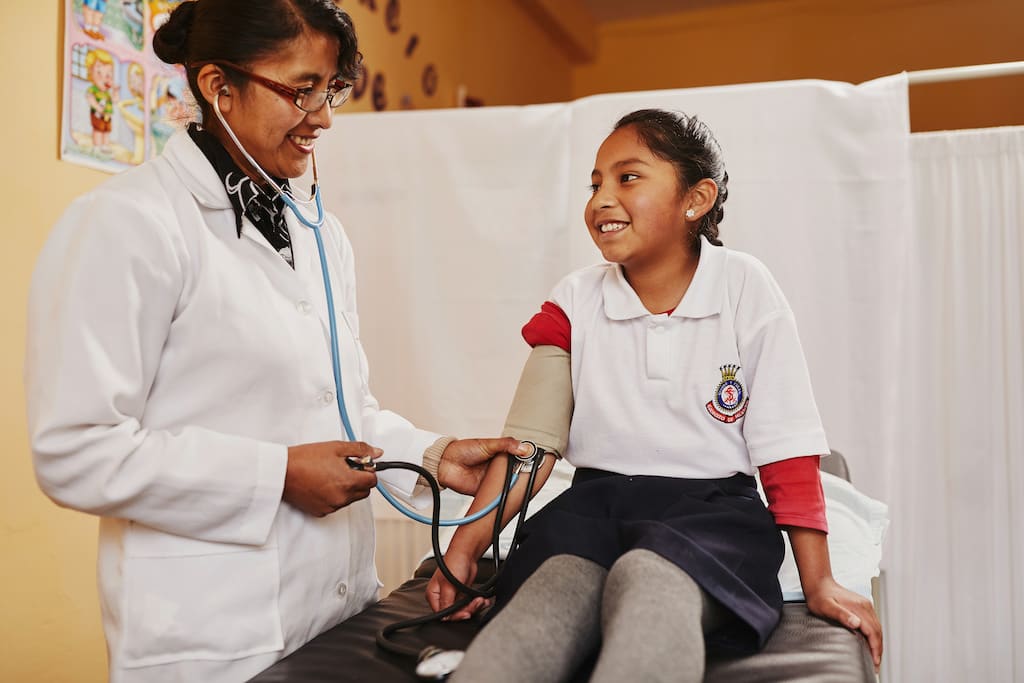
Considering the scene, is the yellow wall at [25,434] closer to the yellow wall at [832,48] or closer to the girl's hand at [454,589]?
the girl's hand at [454,589]

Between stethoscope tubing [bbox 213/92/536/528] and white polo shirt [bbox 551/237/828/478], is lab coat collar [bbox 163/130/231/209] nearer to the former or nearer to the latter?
stethoscope tubing [bbox 213/92/536/528]

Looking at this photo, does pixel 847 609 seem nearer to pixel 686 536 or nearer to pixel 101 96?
pixel 686 536

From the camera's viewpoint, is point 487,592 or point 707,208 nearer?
point 487,592

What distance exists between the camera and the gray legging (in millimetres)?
846

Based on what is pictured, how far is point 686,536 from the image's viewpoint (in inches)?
42.1

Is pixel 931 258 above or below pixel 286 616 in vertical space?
above

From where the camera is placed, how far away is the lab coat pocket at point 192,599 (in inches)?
39.0

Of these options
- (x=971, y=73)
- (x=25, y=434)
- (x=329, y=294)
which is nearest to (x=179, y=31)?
(x=329, y=294)

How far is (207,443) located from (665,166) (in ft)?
2.51

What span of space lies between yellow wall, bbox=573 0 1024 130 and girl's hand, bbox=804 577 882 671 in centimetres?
388

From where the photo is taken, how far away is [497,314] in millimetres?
2289

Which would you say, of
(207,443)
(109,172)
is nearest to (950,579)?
(207,443)

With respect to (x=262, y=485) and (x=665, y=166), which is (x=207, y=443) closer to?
(x=262, y=485)

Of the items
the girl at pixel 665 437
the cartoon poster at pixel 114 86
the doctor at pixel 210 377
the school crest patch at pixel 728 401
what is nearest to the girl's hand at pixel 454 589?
the girl at pixel 665 437
